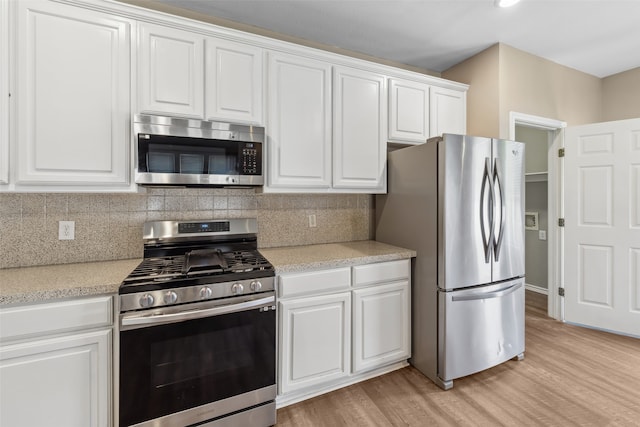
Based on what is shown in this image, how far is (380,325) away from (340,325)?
34 cm

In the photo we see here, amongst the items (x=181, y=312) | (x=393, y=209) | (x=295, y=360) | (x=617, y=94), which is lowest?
(x=295, y=360)

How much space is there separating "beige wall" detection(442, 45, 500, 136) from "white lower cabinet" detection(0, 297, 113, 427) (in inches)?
127

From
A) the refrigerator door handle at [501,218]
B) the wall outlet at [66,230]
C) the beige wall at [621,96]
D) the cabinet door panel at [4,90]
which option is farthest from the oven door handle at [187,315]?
the beige wall at [621,96]

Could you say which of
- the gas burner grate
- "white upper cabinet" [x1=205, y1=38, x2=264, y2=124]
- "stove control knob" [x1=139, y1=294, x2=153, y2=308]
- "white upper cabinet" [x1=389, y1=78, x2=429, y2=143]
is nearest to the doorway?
"white upper cabinet" [x1=389, y1=78, x2=429, y2=143]

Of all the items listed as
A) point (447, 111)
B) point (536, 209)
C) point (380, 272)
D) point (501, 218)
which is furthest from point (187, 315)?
point (536, 209)

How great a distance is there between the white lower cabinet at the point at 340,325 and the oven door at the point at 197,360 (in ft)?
0.52

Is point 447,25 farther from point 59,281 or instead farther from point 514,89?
point 59,281

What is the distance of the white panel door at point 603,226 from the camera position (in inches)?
112

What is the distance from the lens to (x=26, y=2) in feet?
5.16

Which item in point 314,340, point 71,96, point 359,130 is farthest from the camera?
point 359,130

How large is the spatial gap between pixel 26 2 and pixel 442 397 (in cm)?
332

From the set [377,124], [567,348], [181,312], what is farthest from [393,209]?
[567,348]

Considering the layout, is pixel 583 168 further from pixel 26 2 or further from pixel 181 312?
pixel 26 2

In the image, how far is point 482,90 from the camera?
9.55 feet
